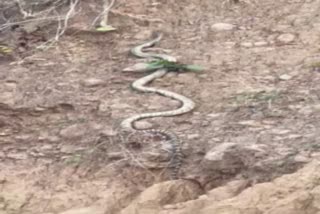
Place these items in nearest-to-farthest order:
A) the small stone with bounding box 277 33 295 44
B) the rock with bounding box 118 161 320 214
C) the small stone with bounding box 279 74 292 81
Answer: the rock with bounding box 118 161 320 214 → the small stone with bounding box 279 74 292 81 → the small stone with bounding box 277 33 295 44

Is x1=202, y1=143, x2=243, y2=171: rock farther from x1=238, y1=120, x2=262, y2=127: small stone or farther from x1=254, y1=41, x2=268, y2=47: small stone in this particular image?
x1=254, y1=41, x2=268, y2=47: small stone

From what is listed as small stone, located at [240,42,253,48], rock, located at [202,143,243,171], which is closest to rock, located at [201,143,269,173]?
rock, located at [202,143,243,171]

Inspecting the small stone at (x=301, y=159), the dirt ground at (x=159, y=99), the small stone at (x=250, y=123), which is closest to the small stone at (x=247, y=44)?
the dirt ground at (x=159, y=99)

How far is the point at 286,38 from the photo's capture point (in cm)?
434

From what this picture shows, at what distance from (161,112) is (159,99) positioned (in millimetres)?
171

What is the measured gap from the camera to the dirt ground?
3.19m

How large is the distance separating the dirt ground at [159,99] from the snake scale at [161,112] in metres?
0.03

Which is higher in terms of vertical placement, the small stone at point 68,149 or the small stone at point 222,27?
the small stone at point 222,27

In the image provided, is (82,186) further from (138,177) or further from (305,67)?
(305,67)

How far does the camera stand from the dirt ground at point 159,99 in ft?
10.5

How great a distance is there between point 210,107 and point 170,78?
1.33 ft

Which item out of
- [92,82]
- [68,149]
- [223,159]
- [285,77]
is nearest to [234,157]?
[223,159]

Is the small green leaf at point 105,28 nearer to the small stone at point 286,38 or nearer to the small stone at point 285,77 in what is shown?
the small stone at point 286,38

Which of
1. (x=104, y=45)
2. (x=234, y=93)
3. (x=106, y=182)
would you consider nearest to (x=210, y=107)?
(x=234, y=93)
